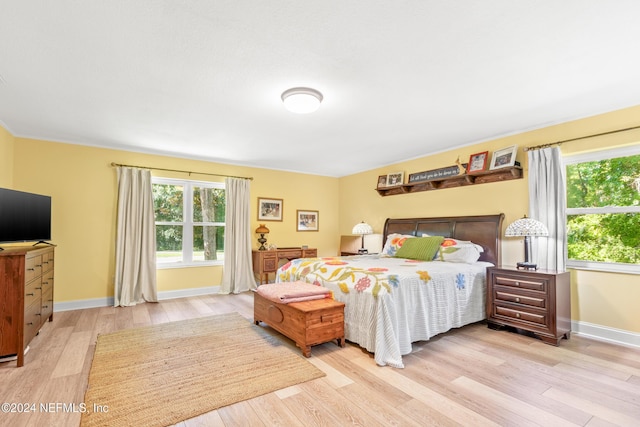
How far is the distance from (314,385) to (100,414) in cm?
138

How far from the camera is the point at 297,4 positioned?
5.67ft

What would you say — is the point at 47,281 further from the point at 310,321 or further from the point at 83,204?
the point at 310,321

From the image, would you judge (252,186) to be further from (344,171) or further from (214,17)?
(214,17)

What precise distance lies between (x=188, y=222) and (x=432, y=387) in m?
4.57

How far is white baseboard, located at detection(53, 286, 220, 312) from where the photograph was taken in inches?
171

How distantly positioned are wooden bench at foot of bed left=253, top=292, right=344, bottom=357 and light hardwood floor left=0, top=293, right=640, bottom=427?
142mm

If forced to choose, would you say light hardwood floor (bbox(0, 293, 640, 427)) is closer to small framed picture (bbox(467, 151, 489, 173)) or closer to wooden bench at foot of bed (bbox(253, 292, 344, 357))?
wooden bench at foot of bed (bbox(253, 292, 344, 357))

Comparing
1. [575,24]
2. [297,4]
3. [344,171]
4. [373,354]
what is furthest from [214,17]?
[344,171]

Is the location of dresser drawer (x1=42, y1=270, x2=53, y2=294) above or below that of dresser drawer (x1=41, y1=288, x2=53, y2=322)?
above

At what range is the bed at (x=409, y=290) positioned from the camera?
108 inches

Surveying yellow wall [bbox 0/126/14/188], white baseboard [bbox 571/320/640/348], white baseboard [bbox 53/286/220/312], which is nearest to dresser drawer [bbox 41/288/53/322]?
white baseboard [bbox 53/286/220/312]

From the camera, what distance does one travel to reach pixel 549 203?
11.7 feet

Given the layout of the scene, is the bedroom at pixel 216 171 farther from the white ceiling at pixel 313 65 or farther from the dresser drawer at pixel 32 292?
the dresser drawer at pixel 32 292

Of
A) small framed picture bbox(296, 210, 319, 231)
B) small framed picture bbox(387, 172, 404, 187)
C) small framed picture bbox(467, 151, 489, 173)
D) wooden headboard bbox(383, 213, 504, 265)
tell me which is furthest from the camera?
small framed picture bbox(296, 210, 319, 231)
